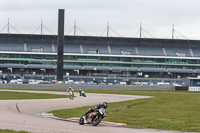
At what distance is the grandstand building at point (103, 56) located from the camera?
5236 inches

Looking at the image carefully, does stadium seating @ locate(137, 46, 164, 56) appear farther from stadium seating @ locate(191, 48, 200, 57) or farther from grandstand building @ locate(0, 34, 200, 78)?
stadium seating @ locate(191, 48, 200, 57)

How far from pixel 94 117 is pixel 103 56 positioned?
4431 inches

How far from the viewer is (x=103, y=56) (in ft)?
445

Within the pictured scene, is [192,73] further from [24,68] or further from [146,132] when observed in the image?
[146,132]

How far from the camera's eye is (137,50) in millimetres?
140750

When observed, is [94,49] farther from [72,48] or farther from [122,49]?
[122,49]

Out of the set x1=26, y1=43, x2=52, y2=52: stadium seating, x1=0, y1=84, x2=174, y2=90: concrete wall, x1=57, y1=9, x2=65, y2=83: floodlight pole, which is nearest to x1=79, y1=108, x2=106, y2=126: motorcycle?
x1=0, y1=84, x2=174, y2=90: concrete wall

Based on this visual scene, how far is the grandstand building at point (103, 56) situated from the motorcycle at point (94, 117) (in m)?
109

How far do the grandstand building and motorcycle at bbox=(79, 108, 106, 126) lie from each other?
109151mm

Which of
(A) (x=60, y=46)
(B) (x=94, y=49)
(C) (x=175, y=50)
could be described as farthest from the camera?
(C) (x=175, y=50)

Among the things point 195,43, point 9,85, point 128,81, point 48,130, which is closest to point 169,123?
point 48,130

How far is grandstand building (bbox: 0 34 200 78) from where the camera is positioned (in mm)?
133000

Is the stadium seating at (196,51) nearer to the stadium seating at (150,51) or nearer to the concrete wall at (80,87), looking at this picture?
the stadium seating at (150,51)

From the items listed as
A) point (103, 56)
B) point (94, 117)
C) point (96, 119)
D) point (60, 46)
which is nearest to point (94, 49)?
point (103, 56)
